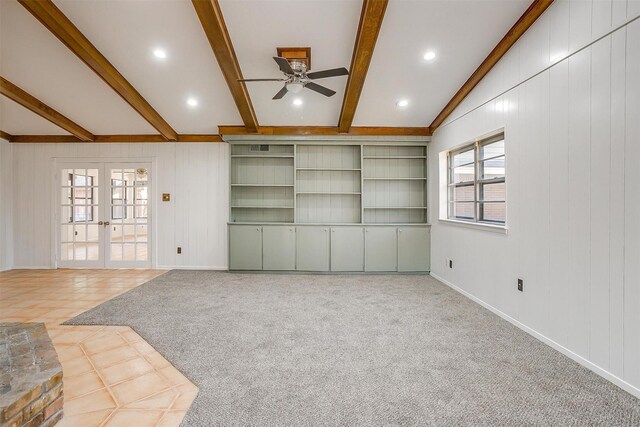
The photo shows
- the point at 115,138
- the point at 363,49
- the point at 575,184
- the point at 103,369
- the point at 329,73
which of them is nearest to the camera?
the point at 103,369

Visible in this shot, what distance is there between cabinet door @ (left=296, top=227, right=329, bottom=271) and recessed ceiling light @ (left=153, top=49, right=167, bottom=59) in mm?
3067

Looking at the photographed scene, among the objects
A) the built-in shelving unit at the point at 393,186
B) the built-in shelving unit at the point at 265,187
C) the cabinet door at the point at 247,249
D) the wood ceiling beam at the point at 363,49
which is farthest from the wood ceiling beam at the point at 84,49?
the built-in shelving unit at the point at 393,186

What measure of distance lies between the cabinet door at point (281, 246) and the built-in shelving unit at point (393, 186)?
1416 millimetres

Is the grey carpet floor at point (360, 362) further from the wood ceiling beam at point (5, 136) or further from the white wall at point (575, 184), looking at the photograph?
the wood ceiling beam at point (5, 136)

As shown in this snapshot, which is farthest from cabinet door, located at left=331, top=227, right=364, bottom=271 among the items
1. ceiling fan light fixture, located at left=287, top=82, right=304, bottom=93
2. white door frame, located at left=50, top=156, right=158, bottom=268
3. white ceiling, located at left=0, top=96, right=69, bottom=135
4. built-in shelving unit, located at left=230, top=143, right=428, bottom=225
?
white ceiling, located at left=0, top=96, right=69, bottom=135

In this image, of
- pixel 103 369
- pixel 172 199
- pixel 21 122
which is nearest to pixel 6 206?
pixel 21 122

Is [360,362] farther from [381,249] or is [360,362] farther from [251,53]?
[251,53]

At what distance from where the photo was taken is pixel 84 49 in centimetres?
315

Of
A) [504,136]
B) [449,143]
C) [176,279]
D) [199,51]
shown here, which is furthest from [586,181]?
[176,279]

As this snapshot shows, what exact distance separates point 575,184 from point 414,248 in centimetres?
290

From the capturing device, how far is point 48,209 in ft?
17.7

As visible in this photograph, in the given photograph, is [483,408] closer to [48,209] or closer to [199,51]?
[199,51]

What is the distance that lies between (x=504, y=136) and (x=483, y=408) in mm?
2684

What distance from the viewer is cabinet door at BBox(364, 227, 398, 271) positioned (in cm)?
498
